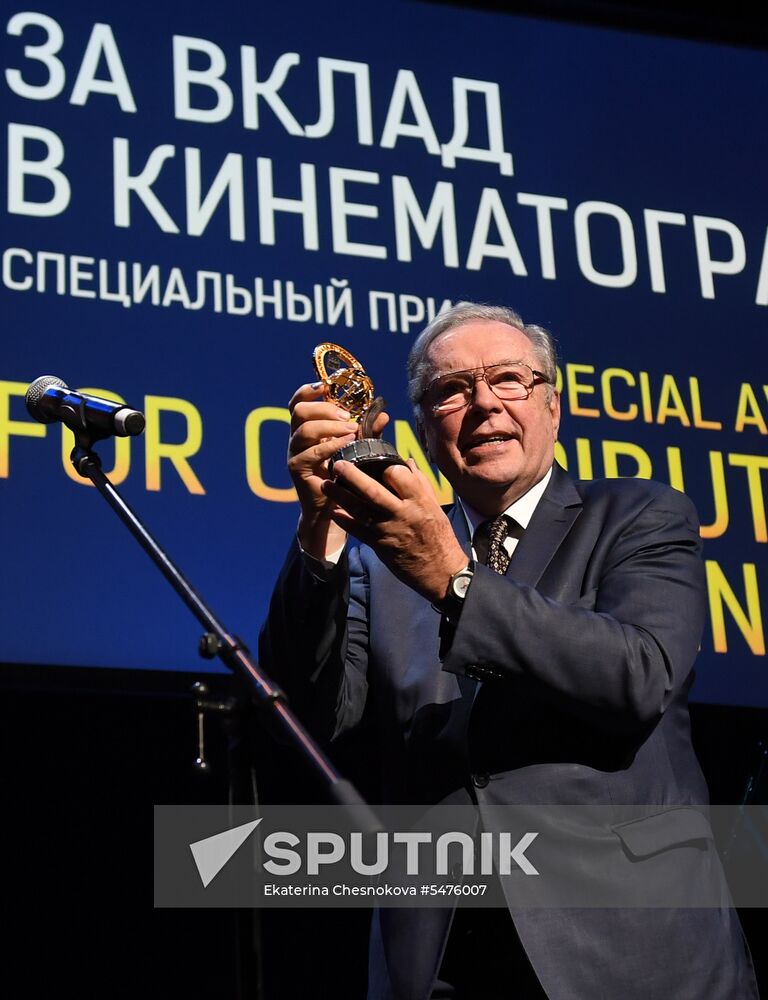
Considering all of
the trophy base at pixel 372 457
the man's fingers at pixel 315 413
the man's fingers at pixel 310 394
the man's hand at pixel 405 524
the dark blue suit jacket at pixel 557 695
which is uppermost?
the man's fingers at pixel 310 394

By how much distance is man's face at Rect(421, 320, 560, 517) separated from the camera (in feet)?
7.07

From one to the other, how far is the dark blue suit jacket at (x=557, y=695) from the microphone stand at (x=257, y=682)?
0.31 meters

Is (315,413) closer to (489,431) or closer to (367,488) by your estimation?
(367,488)

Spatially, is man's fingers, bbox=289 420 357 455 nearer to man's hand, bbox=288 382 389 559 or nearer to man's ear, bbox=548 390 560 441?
man's hand, bbox=288 382 389 559

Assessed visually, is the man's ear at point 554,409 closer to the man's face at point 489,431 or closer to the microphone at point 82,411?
the man's face at point 489,431

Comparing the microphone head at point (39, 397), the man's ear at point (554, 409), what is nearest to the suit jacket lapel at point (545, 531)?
the man's ear at point (554, 409)

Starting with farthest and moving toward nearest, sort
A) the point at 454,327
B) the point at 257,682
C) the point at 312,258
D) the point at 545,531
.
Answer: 1. the point at 312,258
2. the point at 454,327
3. the point at 545,531
4. the point at 257,682

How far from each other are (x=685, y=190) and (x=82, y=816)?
2.21 m

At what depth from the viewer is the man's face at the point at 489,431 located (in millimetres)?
2156

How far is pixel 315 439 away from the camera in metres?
1.87

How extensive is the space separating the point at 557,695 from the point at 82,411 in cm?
74

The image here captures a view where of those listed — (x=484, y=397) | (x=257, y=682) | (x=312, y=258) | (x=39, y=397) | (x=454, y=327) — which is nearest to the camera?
(x=257, y=682)

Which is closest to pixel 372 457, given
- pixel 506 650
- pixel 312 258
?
pixel 506 650

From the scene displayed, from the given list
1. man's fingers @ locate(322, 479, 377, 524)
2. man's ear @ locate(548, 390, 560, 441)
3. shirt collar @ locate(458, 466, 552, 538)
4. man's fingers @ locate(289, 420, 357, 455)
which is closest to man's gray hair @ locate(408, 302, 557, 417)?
man's ear @ locate(548, 390, 560, 441)
